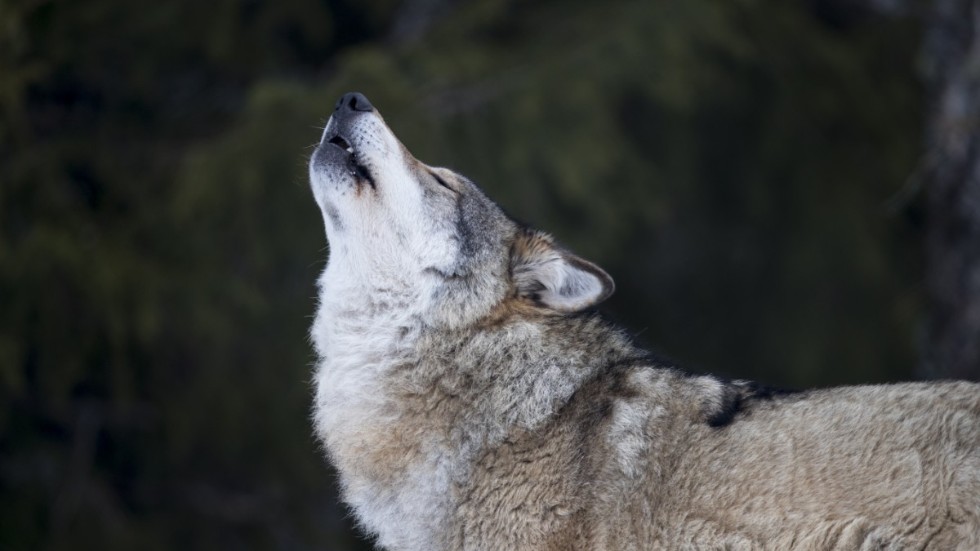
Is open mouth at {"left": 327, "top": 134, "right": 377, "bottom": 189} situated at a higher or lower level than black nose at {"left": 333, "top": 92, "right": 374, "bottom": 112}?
lower

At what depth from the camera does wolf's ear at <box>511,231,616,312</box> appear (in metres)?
4.77

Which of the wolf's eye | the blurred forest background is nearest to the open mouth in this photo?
the wolf's eye

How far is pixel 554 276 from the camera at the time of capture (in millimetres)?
4898

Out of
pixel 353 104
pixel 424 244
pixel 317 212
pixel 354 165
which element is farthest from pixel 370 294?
pixel 317 212

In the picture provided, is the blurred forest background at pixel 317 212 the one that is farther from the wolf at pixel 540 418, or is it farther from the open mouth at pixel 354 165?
the wolf at pixel 540 418

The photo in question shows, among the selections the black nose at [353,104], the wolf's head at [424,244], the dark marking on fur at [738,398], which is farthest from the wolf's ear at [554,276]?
the black nose at [353,104]

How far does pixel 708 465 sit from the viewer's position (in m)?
4.10

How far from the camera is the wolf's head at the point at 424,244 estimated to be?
4.87 metres

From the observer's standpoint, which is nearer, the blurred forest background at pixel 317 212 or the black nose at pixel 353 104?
the black nose at pixel 353 104

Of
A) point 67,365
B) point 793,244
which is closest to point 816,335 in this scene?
point 793,244

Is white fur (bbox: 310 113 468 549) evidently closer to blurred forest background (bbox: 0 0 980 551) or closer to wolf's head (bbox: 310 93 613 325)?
wolf's head (bbox: 310 93 613 325)

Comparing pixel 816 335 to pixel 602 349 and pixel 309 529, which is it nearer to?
pixel 309 529

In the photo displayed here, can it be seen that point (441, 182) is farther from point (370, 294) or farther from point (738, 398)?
point (738, 398)

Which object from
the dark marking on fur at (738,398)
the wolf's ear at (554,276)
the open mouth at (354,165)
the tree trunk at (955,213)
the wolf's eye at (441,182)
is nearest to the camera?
the dark marking on fur at (738,398)
